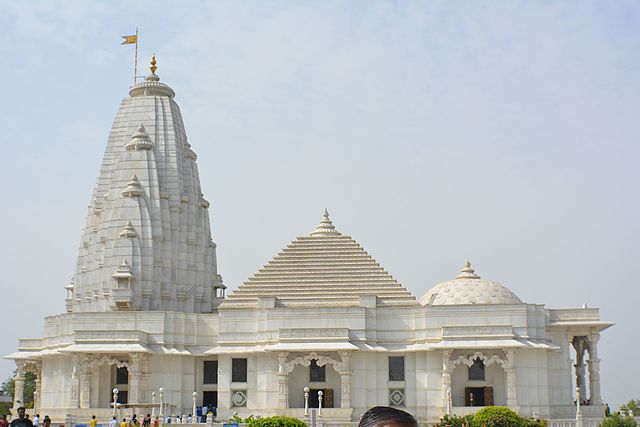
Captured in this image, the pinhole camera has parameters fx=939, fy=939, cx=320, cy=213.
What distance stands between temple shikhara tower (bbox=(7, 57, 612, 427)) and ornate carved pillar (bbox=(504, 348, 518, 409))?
0.10 metres

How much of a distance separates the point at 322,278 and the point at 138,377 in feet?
37.7

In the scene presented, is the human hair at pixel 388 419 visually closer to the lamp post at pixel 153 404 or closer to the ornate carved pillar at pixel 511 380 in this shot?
the lamp post at pixel 153 404

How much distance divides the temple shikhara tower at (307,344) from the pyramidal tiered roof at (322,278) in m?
0.06

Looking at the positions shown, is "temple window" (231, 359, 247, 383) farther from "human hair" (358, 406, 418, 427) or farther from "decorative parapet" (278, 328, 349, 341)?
"human hair" (358, 406, 418, 427)

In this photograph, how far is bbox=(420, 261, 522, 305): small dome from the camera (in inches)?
2013

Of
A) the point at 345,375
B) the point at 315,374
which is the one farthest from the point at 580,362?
the point at 315,374

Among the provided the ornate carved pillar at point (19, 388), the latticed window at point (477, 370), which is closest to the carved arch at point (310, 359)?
the latticed window at point (477, 370)

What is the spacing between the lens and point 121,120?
62.1 meters

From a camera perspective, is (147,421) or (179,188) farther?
(179,188)

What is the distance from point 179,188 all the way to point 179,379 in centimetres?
1360

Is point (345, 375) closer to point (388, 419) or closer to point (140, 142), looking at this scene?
point (140, 142)

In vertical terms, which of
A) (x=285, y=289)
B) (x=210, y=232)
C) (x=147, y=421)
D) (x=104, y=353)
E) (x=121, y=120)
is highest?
(x=121, y=120)

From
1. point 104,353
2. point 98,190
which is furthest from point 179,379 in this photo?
point 98,190

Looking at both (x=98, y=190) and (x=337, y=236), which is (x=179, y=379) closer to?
(x=337, y=236)
